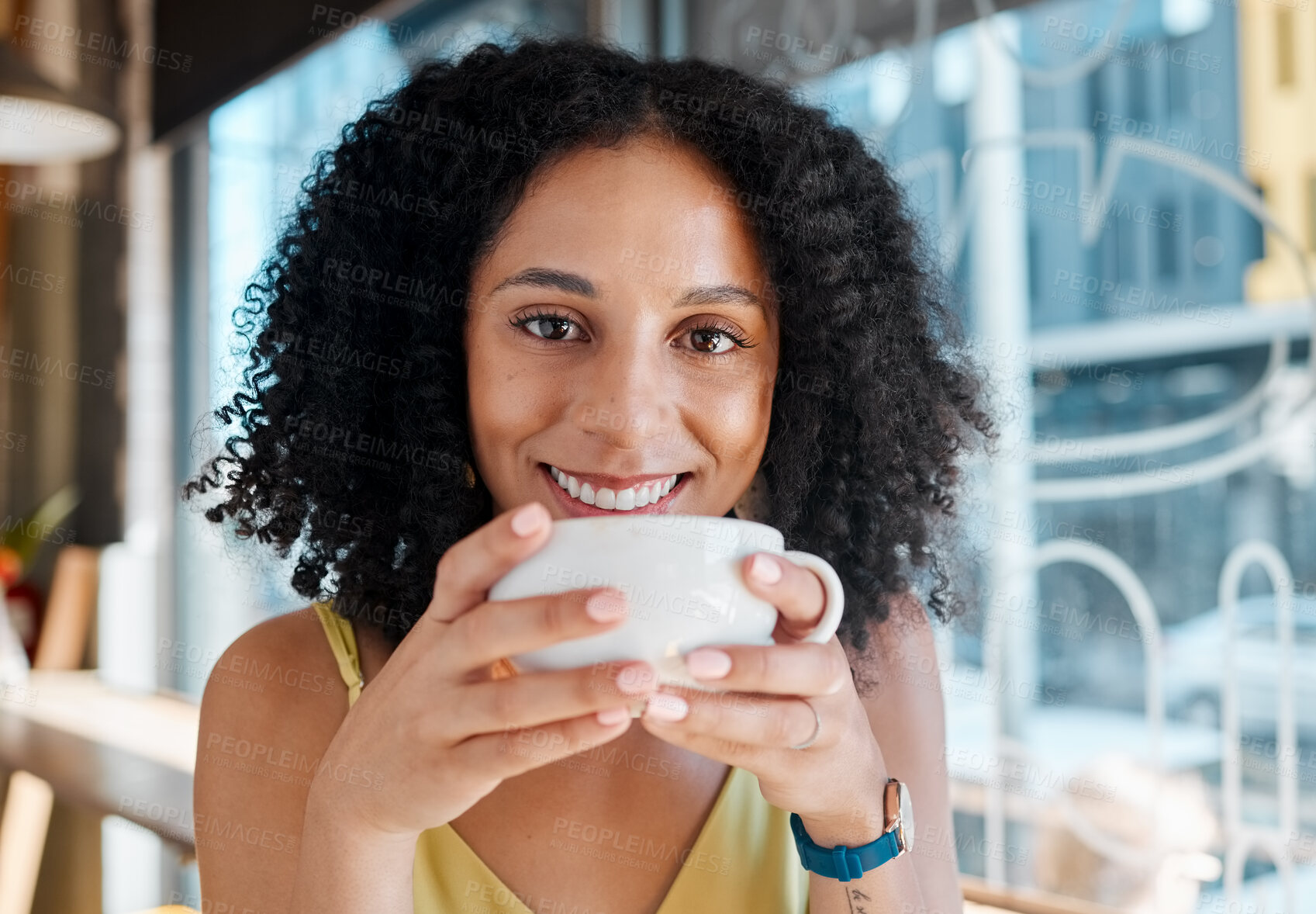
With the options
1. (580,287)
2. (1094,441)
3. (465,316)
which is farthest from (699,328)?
(1094,441)

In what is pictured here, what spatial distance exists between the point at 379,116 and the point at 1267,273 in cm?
126

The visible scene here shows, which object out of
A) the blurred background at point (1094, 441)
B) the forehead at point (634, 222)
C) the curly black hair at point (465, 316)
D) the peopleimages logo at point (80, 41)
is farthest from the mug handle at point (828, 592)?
the peopleimages logo at point (80, 41)

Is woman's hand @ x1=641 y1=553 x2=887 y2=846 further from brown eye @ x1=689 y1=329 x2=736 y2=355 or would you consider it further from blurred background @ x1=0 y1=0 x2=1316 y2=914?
blurred background @ x1=0 y1=0 x2=1316 y2=914

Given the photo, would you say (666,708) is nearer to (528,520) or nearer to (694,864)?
(528,520)

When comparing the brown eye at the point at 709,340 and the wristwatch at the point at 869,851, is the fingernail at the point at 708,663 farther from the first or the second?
the brown eye at the point at 709,340

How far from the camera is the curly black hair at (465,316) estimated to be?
1105 millimetres

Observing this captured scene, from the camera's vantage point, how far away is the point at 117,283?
411 centimetres

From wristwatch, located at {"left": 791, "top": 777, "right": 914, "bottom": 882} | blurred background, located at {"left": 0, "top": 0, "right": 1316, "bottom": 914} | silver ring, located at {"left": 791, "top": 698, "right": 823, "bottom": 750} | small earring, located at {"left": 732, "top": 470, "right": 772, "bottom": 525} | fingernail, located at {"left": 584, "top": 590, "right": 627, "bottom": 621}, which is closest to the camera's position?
fingernail, located at {"left": 584, "top": 590, "right": 627, "bottom": 621}

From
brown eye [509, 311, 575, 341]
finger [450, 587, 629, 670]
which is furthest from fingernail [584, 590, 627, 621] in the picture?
brown eye [509, 311, 575, 341]

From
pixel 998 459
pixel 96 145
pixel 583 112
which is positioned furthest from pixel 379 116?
pixel 96 145

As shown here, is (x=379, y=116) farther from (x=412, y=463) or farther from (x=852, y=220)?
(x=852, y=220)

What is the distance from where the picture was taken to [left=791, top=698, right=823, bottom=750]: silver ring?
2.41 ft

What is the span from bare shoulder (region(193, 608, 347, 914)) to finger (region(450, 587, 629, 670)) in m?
0.51

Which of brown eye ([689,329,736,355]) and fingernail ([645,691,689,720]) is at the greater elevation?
brown eye ([689,329,736,355])
